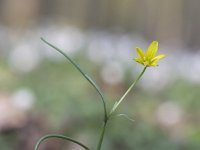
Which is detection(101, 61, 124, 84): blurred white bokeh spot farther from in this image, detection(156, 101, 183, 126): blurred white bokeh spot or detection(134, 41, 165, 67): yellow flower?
detection(134, 41, 165, 67): yellow flower

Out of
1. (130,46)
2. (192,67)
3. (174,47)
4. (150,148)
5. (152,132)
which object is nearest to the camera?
(150,148)

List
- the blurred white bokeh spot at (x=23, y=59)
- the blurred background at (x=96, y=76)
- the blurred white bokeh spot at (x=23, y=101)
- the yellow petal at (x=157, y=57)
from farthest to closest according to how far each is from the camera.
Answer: the blurred white bokeh spot at (x=23, y=59), the blurred white bokeh spot at (x=23, y=101), the blurred background at (x=96, y=76), the yellow petal at (x=157, y=57)

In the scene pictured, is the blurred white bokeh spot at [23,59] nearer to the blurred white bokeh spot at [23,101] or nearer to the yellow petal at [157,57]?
the blurred white bokeh spot at [23,101]

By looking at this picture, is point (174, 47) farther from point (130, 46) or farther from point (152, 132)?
point (152, 132)

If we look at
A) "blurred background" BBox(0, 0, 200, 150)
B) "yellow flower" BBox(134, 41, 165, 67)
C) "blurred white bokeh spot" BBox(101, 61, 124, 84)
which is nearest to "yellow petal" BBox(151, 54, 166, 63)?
"yellow flower" BBox(134, 41, 165, 67)

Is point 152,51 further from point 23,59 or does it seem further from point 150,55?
point 23,59

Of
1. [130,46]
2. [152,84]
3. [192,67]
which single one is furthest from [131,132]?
[130,46]

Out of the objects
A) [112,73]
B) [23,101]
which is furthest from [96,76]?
[23,101]

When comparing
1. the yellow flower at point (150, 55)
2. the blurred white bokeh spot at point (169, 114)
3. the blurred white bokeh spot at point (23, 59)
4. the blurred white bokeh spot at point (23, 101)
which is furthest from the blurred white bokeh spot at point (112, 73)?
the yellow flower at point (150, 55)
